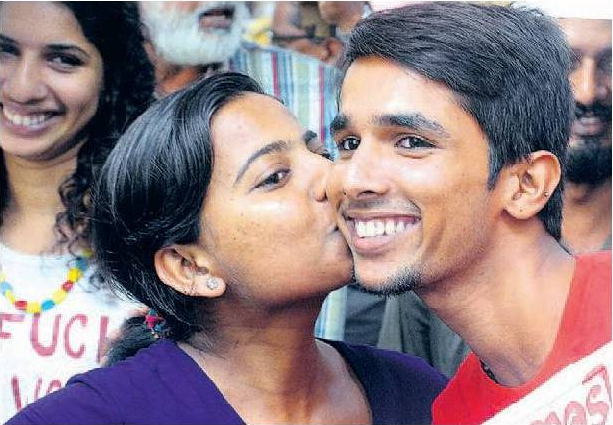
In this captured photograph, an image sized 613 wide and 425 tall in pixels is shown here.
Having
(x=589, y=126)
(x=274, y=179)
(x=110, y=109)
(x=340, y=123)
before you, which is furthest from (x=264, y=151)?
(x=589, y=126)

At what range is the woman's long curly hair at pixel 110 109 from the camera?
8.46 ft

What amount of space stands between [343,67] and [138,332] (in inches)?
31.2

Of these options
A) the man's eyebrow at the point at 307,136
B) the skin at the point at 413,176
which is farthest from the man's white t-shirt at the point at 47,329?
the skin at the point at 413,176

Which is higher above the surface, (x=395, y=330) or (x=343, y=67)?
(x=343, y=67)

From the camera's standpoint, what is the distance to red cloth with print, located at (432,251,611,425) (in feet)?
6.96

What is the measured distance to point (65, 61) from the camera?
2.52 metres

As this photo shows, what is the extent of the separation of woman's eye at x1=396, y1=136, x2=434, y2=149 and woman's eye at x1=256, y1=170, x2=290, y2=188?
262 millimetres

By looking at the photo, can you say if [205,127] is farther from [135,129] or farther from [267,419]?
[267,419]

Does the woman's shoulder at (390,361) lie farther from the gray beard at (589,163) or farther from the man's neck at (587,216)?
the gray beard at (589,163)

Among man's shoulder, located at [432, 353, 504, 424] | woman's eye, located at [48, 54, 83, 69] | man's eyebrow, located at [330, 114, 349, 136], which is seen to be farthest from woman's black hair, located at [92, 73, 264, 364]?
man's shoulder, located at [432, 353, 504, 424]

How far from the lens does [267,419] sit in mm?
2148

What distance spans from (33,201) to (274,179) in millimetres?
866

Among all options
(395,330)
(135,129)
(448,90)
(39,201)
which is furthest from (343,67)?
(39,201)

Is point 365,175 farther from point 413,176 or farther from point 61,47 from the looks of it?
point 61,47
